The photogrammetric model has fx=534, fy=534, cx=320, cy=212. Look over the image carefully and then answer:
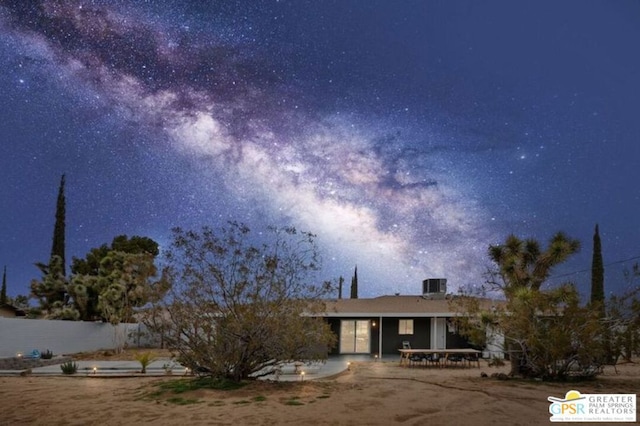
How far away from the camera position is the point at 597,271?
3375 cm

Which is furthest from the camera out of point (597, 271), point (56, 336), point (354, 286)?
point (354, 286)

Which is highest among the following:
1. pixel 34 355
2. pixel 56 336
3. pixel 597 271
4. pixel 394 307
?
pixel 597 271

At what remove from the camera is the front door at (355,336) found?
27344mm

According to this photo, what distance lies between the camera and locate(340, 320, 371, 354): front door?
89.7ft

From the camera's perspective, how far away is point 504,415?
1091cm

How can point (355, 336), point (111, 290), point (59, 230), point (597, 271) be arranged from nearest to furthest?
point (355, 336) → point (111, 290) → point (597, 271) → point (59, 230)

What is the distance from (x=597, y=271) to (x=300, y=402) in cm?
2819

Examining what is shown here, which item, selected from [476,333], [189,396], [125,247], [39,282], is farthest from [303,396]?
[125,247]

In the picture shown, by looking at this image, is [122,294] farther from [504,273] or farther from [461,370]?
[504,273]

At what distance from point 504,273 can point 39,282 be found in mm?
25429

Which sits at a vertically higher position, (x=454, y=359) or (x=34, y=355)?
(x=454, y=359)

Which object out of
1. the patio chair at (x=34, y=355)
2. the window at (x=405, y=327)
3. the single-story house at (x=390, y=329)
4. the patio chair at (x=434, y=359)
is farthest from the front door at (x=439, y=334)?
the patio chair at (x=34, y=355)

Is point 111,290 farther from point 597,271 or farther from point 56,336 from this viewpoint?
point 597,271

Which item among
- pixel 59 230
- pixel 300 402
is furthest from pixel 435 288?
pixel 59 230
